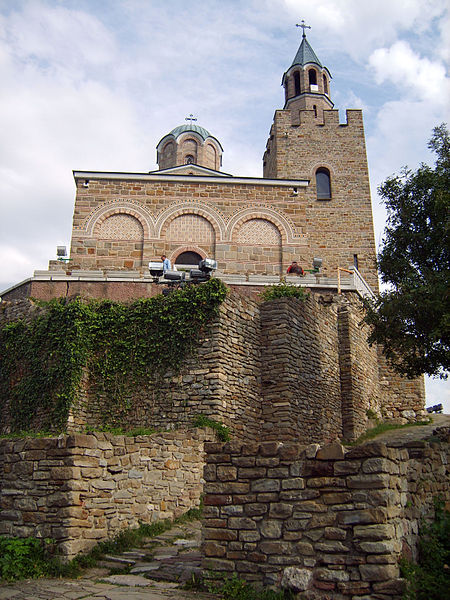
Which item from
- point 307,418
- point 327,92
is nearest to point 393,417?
point 307,418

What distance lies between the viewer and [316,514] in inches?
225

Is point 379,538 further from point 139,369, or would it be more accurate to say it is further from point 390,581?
point 139,369

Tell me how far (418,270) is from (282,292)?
3241mm

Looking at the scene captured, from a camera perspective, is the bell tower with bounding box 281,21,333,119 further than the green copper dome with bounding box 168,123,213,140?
No

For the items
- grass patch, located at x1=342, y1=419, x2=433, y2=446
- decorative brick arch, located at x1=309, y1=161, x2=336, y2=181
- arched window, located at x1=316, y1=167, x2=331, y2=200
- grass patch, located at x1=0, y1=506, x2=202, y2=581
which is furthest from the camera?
decorative brick arch, located at x1=309, y1=161, x2=336, y2=181

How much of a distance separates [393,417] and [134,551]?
1269 cm

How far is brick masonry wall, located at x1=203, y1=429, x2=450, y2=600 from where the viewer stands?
5375 mm

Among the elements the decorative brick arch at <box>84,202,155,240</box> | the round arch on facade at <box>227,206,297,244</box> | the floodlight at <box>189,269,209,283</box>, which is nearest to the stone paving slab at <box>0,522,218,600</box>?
the floodlight at <box>189,269,209,283</box>

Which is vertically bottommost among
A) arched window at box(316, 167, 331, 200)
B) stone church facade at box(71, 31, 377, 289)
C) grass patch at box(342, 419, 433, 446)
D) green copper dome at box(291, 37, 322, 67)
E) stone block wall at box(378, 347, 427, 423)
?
grass patch at box(342, 419, 433, 446)

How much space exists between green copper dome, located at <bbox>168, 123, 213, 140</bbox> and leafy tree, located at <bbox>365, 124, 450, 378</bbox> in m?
18.5

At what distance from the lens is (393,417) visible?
61.3 ft

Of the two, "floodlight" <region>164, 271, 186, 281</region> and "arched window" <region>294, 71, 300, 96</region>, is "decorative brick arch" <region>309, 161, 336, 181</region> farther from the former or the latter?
"floodlight" <region>164, 271, 186, 281</region>

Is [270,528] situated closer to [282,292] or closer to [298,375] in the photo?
[298,375]

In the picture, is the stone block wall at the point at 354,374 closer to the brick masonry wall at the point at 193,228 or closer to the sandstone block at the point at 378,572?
the brick masonry wall at the point at 193,228
